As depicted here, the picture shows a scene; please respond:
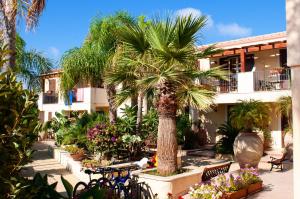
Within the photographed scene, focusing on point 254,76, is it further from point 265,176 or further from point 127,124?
point 127,124

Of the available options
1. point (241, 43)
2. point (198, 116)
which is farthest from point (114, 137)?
point (241, 43)

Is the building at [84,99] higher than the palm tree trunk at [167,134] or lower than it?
higher

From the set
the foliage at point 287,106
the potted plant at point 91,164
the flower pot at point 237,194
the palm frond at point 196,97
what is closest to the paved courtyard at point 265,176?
the flower pot at point 237,194

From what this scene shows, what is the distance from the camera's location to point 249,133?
43.4 feet

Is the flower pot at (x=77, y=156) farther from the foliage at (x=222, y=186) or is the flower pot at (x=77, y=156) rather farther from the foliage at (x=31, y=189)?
the foliage at (x=31, y=189)

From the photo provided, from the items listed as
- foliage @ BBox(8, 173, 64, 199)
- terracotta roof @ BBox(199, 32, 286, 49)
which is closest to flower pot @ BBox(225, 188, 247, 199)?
foliage @ BBox(8, 173, 64, 199)

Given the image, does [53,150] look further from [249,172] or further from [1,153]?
A: [1,153]

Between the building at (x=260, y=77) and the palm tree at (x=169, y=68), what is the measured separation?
7.48 metres

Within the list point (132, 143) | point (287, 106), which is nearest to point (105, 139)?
point (132, 143)

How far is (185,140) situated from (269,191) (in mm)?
10769

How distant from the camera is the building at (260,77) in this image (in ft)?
59.8

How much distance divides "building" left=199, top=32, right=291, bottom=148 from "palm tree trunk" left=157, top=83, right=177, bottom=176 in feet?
25.8

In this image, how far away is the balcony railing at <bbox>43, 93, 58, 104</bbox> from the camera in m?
35.1

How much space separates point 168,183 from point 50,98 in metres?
29.1
